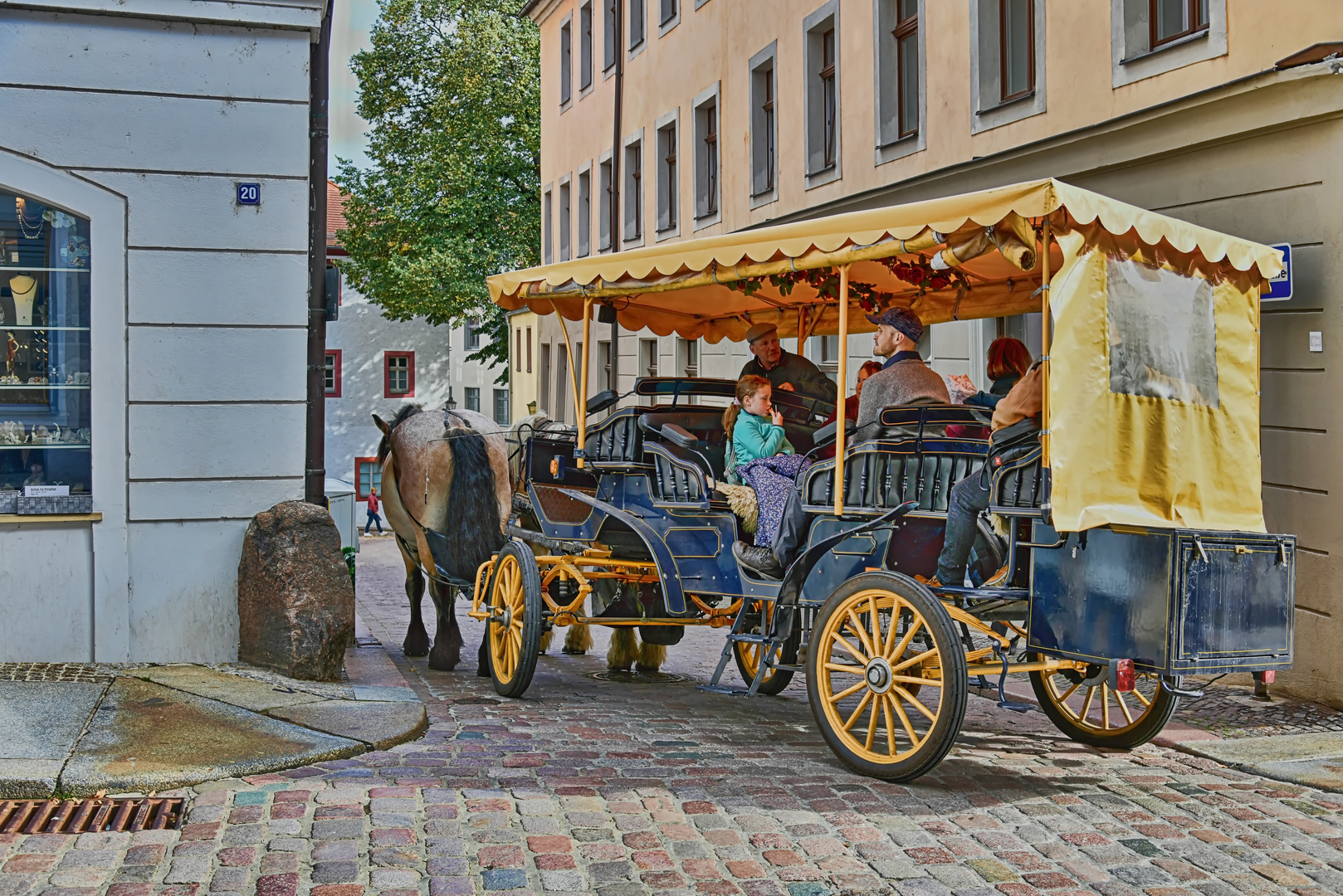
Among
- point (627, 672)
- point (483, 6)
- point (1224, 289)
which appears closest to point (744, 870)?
point (1224, 289)

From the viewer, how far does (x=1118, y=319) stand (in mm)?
5715

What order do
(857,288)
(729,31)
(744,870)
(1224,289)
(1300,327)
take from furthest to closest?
(729,31), (857,288), (1300,327), (1224,289), (744,870)

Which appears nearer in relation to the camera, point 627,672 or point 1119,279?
point 1119,279

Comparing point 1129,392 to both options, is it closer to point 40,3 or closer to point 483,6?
point 40,3

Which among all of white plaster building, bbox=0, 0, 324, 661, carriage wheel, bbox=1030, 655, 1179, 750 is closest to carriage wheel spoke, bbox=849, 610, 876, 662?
carriage wheel, bbox=1030, 655, 1179, 750

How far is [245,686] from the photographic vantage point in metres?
7.24

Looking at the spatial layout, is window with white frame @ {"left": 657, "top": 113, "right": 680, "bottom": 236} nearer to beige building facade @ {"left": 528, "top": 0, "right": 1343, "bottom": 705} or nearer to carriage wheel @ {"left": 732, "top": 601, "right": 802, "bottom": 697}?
beige building facade @ {"left": 528, "top": 0, "right": 1343, "bottom": 705}

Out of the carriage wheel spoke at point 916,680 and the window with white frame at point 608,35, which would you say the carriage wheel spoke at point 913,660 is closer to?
the carriage wheel spoke at point 916,680

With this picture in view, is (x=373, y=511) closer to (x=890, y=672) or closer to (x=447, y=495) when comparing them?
(x=447, y=495)

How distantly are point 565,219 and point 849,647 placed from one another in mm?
25358

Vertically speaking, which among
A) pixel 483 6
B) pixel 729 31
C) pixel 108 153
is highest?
pixel 483 6

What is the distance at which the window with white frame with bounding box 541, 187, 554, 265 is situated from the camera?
31578 millimetres

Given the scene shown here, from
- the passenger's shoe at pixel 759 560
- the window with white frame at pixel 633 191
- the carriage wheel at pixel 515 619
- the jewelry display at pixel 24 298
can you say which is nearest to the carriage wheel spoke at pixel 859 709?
the passenger's shoe at pixel 759 560

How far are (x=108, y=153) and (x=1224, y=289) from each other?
18.6 feet
